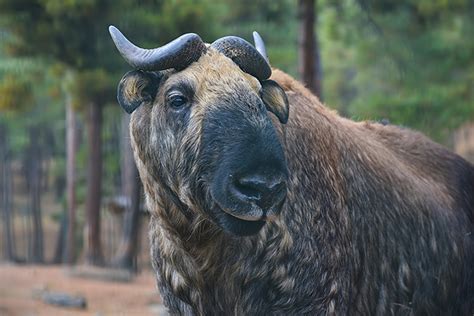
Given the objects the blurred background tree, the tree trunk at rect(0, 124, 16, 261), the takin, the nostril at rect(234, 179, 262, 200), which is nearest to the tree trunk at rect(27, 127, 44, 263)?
the tree trunk at rect(0, 124, 16, 261)

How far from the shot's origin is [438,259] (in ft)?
20.2

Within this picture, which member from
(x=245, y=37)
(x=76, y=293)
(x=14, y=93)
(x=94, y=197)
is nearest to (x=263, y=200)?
(x=76, y=293)

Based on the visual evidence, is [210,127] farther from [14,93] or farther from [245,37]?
[245,37]

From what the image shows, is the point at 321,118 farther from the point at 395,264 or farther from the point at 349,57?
the point at 349,57

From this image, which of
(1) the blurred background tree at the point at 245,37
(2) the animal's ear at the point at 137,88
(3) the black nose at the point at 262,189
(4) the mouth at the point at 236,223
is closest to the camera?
(3) the black nose at the point at 262,189

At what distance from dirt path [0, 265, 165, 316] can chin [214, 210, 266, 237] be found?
8.59m

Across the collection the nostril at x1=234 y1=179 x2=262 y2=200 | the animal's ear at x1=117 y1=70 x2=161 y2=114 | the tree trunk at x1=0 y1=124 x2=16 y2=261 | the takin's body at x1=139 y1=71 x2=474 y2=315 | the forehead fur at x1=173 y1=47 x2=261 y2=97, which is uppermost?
the forehead fur at x1=173 y1=47 x2=261 y2=97

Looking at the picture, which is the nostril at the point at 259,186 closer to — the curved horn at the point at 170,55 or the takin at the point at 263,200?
the takin at the point at 263,200

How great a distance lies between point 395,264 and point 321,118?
3.67 feet

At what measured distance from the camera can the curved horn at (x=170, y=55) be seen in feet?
15.5

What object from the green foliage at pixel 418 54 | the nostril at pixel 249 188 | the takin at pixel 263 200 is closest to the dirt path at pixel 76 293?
the green foliage at pixel 418 54

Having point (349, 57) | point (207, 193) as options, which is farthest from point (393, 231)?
point (349, 57)

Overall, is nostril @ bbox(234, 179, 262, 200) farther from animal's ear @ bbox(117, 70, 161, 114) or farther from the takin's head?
animal's ear @ bbox(117, 70, 161, 114)

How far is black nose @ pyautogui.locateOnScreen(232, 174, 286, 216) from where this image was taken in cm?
425
